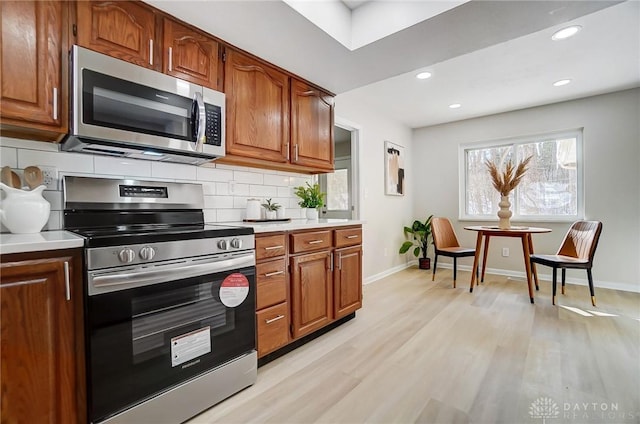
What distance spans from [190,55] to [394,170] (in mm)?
3477

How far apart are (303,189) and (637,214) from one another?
4.06 meters

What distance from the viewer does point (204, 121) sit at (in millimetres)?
1773

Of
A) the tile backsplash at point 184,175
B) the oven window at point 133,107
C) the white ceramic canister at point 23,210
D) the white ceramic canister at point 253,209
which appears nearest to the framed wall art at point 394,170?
the tile backsplash at point 184,175

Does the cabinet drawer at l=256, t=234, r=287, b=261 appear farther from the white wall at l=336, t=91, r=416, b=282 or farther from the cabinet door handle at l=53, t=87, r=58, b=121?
the white wall at l=336, t=91, r=416, b=282

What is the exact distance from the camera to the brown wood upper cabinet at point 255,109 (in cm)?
203

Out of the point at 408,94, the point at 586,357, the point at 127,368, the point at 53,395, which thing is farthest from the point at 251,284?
the point at 408,94

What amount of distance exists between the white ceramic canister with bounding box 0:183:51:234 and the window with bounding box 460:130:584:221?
507cm

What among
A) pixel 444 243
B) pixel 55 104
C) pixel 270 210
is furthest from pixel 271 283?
pixel 444 243

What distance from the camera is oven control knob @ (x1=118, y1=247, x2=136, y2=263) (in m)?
1.24

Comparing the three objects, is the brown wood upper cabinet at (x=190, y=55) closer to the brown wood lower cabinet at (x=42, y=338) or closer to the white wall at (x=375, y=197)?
the brown wood lower cabinet at (x=42, y=338)

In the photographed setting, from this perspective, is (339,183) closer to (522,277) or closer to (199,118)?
(522,277)

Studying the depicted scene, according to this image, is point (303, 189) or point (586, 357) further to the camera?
point (303, 189)

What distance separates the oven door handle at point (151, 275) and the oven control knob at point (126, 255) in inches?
2.1

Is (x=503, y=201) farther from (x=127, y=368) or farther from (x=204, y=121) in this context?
(x=127, y=368)
